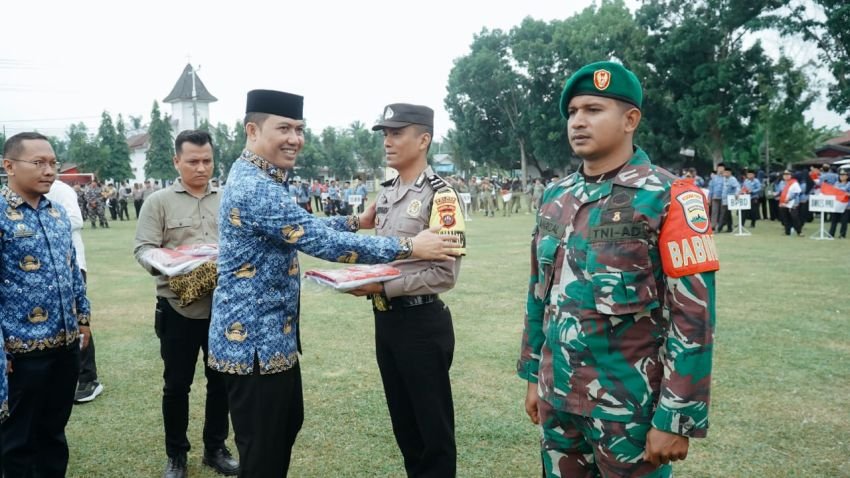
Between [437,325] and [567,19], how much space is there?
48.7 meters

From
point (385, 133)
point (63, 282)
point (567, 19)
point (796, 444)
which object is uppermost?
point (567, 19)

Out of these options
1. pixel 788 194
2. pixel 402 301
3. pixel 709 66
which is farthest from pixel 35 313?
pixel 709 66

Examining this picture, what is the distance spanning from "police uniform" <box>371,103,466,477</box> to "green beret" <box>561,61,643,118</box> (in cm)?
106

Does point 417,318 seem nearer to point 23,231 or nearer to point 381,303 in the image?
point 381,303

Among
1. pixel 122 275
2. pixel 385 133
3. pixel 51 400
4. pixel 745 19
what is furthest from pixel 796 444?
pixel 745 19

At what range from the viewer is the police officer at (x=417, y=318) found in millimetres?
3088

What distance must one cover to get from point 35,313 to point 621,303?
3.02 metres

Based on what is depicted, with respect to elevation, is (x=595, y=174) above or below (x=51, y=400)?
above

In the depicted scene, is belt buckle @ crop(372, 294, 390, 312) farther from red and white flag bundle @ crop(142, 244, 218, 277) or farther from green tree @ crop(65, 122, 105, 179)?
green tree @ crop(65, 122, 105, 179)

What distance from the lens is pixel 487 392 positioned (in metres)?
5.09

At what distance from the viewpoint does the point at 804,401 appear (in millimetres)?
4742

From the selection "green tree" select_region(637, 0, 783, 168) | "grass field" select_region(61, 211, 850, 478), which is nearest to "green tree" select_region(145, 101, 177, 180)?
"green tree" select_region(637, 0, 783, 168)

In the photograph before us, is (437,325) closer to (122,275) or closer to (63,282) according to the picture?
(63,282)

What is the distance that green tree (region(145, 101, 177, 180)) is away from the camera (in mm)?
63250
